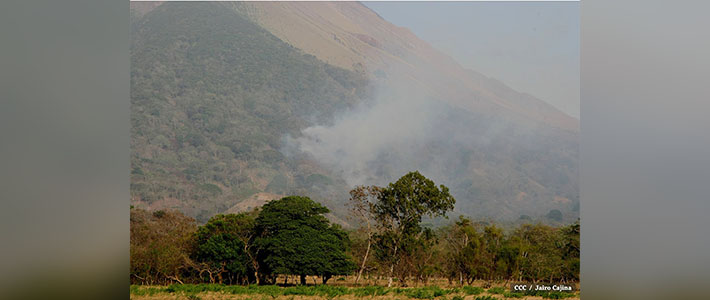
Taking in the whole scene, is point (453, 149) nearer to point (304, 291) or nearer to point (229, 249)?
point (229, 249)

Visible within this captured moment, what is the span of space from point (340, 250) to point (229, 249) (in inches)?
95.7

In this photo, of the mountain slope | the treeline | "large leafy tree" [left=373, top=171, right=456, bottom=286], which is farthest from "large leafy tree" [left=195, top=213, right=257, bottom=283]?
the mountain slope

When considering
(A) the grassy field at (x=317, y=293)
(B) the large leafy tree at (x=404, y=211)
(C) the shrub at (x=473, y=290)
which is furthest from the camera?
A: (B) the large leafy tree at (x=404, y=211)

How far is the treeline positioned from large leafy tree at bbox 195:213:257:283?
0.9 inches

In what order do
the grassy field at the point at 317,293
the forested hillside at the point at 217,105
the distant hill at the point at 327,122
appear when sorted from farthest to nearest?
the forested hillside at the point at 217,105, the distant hill at the point at 327,122, the grassy field at the point at 317,293

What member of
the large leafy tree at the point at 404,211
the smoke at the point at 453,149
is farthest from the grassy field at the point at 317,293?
the smoke at the point at 453,149

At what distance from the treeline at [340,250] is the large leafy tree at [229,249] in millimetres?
22

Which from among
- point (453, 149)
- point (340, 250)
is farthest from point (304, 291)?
point (453, 149)

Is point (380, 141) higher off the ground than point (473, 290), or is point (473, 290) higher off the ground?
point (380, 141)

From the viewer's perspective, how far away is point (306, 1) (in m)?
33.3

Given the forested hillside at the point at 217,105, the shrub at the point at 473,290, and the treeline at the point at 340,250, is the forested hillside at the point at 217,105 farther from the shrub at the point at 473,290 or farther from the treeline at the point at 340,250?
the shrub at the point at 473,290

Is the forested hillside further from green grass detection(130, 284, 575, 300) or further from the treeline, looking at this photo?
green grass detection(130, 284, 575, 300)

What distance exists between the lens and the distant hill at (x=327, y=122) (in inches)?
1232

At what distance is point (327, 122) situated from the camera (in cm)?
3525
